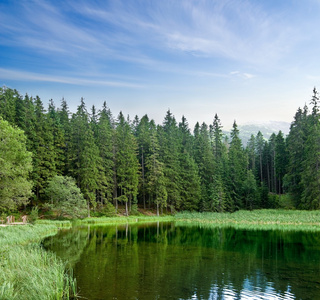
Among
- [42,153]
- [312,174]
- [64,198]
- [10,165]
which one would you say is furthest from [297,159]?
[10,165]

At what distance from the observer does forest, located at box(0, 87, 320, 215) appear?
43750mm

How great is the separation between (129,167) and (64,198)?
17408mm

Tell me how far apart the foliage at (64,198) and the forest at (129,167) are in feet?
0.48

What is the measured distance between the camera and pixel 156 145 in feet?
207

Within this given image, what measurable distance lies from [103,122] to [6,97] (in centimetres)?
1935

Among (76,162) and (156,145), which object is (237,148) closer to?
(156,145)

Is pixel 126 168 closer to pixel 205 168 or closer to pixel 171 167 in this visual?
pixel 171 167

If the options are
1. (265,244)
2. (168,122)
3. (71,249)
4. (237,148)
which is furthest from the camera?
(168,122)

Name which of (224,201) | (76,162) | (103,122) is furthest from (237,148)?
(76,162)

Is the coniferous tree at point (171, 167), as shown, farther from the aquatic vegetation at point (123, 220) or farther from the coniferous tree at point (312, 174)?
the coniferous tree at point (312, 174)

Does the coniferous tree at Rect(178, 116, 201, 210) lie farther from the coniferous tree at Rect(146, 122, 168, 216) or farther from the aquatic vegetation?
the aquatic vegetation

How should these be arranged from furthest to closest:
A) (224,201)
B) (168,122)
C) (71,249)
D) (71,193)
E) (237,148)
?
1. (168,122)
2. (237,148)
3. (224,201)
4. (71,193)
5. (71,249)

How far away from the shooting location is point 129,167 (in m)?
57.1

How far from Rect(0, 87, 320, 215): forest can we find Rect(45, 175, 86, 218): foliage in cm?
15
